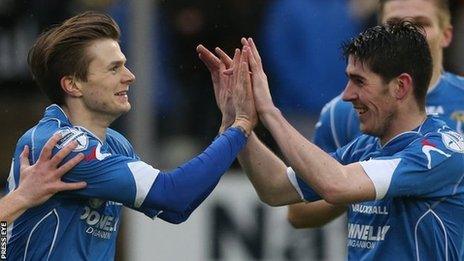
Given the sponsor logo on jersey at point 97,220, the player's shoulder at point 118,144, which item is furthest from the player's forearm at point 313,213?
the sponsor logo on jersey at point 97,220

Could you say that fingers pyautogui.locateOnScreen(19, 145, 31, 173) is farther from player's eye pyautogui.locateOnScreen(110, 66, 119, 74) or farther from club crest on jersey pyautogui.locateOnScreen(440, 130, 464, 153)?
club crest on jersey pyautogui.locateOnScreen(440, 130, 464, 153)

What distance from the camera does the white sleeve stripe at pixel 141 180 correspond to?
19.1 feet

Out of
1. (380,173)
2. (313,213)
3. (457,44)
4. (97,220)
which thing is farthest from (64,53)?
(457,44)

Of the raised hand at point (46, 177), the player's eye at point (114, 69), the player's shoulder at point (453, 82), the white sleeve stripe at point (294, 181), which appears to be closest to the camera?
the raised hand at point (46, 177)

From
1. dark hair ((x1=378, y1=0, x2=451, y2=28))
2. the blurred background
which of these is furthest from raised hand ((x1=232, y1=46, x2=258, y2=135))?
the blurred background

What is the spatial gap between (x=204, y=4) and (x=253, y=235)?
1733mm

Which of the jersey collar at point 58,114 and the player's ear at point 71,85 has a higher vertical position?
the player's ear at point 71,85

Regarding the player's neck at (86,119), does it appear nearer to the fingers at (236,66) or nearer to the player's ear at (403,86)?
the fingers at (236,66)

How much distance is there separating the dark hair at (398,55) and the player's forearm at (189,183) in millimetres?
767

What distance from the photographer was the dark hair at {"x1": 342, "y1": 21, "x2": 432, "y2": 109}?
19.8ft

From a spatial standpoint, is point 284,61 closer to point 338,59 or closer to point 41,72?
point 338,59

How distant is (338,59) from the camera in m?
10.1

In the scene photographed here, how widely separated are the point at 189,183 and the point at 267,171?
74cm

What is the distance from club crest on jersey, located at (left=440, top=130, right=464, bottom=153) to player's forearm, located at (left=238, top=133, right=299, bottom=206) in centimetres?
79
